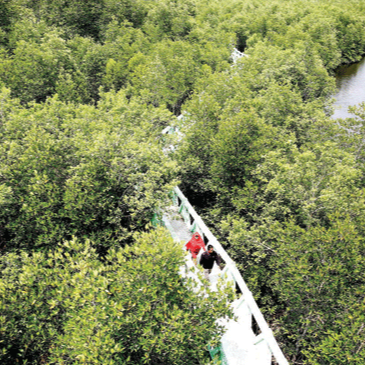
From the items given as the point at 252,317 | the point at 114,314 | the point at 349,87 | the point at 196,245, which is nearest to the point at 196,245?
the point at 196,245

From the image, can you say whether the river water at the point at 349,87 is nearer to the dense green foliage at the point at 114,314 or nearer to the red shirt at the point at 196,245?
the red shirt at the point at 196,245

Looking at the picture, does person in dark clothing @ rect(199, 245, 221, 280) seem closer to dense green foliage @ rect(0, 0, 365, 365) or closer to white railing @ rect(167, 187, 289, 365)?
white railing @ rect(167, 187, 289, 365)

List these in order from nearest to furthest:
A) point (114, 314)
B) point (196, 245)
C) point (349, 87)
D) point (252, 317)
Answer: point (114, 314), point (252, 317), point (196, 245), point (349, 87)

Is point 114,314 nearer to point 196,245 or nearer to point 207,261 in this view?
point 207,261

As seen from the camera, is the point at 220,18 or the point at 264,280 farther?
the point at 220,18

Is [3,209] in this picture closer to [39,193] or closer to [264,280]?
[39,193]

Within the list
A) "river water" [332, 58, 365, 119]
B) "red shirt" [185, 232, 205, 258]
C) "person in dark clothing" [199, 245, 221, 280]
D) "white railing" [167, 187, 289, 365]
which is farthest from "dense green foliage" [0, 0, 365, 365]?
"river water" [332, 58, 365, 119]

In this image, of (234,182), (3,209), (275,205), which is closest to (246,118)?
(234,182)
